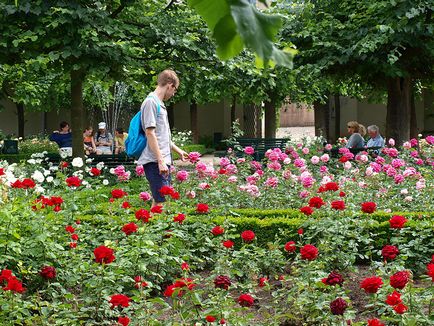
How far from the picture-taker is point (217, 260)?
5211 mm

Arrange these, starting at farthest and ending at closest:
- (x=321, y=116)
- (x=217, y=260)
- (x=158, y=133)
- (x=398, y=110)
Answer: (x=321, y=116)
(x=398, y=110)
(x=158, y=133)
(x=217, y=260)

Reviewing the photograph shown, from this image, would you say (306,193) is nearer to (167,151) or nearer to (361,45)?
(167,151)

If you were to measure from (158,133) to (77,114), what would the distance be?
5.88 meters

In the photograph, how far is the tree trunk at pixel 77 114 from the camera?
11539 mm

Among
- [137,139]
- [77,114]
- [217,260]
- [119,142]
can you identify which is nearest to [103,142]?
[119,142]

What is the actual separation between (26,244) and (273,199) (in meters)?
3.41

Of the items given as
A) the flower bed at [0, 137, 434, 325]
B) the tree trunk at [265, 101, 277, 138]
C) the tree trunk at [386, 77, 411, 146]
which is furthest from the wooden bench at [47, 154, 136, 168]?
the tree trunk at [265, 101, 277, 138]

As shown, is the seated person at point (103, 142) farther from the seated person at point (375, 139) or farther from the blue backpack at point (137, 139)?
the blue backpack at point (137, 139)

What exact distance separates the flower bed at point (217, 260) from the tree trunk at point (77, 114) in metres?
4.01

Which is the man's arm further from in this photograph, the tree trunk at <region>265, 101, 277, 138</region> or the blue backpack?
the tree trunk at <region>265, 101, 277, 138</region>

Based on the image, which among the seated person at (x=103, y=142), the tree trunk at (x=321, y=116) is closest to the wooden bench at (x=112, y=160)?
the seated person at (x=103, y=142)

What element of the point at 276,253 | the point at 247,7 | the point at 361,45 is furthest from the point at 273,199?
the point at 247,7

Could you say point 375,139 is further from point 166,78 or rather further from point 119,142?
point 166,78

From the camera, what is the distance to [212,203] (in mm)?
7504
